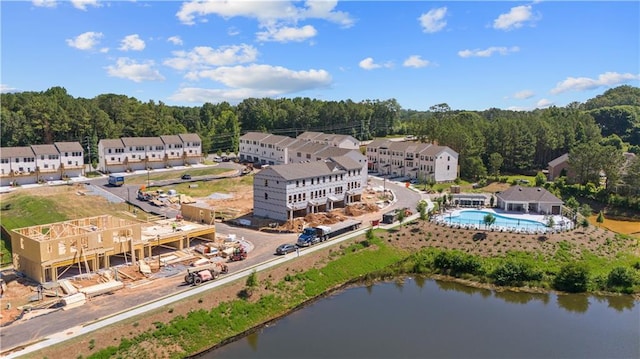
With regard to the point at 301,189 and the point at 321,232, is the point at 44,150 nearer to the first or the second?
the point at 301,189

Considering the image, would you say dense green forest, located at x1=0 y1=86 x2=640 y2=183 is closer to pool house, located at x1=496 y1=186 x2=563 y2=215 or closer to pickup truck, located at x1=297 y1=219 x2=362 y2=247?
pool house, located at x1=496 y1=186 x2=563 y2=215

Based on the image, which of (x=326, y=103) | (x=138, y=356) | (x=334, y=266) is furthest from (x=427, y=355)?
(x=326, y=103)

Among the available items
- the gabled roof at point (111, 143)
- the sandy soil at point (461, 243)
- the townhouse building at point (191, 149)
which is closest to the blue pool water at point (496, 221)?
the sandy soil at point (461, 243)

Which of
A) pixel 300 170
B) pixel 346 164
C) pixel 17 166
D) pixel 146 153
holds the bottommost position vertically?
pixel 17 166

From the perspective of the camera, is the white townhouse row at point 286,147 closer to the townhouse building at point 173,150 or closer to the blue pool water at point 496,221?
the townhouse building at point 173,150

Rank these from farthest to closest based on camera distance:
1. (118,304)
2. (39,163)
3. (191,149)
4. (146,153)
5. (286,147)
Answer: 1. (191,149)
2. (286,147)
3. (146,153)
4. (39,163)
5. (118,304)

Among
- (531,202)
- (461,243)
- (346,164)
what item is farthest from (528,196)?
(346,164)

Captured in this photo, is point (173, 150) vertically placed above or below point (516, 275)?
above
